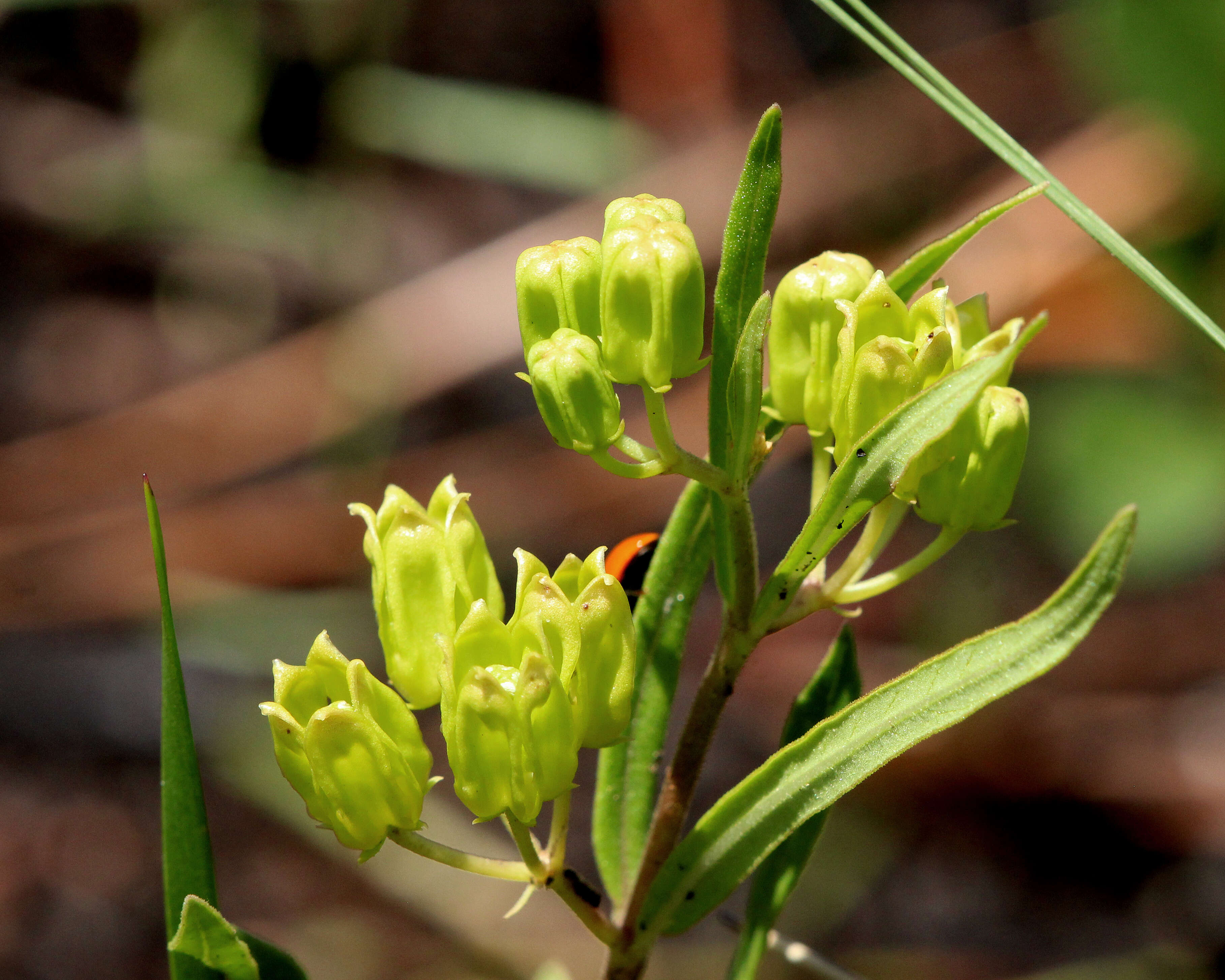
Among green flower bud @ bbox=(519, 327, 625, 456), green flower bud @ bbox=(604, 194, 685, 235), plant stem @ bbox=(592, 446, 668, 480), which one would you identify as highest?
green flower bud @ bbox=(604, 194, 685, 235)

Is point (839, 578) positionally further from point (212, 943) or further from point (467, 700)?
point (212, 943)

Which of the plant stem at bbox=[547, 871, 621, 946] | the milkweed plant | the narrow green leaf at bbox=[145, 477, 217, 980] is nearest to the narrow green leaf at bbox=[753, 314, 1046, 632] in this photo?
the milkweed plant

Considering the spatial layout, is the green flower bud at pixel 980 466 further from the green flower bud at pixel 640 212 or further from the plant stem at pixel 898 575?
the green flower bud at pixel 640 212

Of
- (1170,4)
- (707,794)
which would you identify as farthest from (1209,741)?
(1170,4)

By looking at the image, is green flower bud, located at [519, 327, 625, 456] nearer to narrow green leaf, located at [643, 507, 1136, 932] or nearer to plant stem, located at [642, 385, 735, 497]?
plant stem, located at [642, 385, 735, 497]

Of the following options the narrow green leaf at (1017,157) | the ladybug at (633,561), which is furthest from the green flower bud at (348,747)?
the narrow green leaf at (1017,157)
